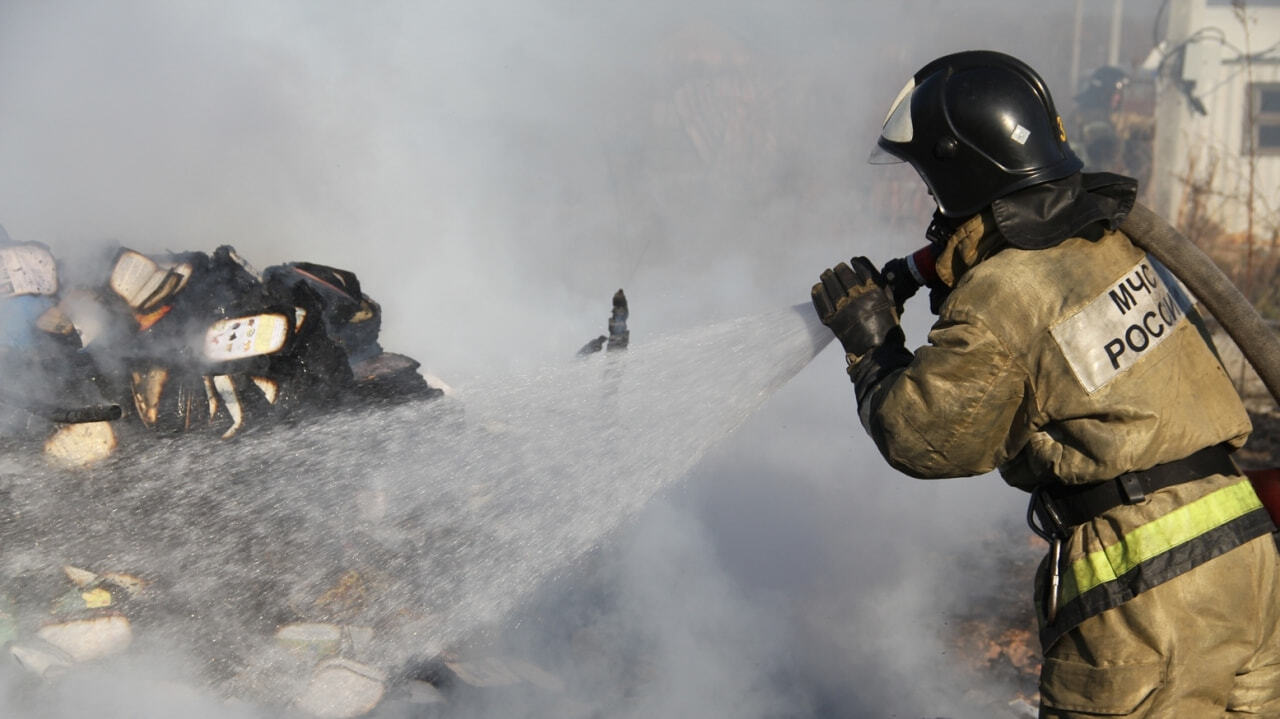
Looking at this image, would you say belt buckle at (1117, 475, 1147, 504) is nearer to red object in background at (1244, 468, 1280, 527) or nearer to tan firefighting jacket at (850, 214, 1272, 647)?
tan firefighting jacket at (850, 214, 1272, 647)

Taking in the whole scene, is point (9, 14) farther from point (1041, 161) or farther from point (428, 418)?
point (1041, 161)

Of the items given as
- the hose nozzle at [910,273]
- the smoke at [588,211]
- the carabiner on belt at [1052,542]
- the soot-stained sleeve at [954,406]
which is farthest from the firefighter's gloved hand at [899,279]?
the smoke at [588,211]

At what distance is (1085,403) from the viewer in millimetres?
1905

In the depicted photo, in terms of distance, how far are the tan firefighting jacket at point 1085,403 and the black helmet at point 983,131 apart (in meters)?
0.18

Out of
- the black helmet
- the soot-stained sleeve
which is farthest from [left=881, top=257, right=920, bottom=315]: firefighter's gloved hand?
the soot-stained sleeve

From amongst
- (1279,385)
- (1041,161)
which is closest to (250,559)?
(1041,161)

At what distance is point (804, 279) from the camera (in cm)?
693

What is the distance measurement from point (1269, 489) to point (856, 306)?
0.93 metres

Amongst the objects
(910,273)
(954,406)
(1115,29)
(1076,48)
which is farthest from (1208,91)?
(954,406)

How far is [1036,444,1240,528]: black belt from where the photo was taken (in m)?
1.95

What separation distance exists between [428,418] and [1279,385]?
2.90m

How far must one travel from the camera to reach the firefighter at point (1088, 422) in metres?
1.93

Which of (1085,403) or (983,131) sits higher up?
(983,131)

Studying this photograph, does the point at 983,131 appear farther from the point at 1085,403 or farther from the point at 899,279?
the point at 1085,403
